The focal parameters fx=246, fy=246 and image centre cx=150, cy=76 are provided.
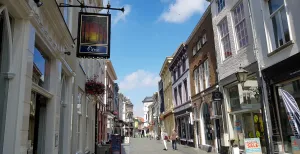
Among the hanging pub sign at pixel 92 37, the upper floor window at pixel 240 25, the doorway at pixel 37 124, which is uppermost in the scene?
the upper floor window at pixel 240 25

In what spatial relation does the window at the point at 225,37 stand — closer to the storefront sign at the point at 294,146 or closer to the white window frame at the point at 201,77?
the white window frame at the point at 201,77

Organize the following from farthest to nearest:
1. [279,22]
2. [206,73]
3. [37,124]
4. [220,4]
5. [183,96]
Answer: [183,96] → [206,73] → [220,4] → [279,22] → [37,124]

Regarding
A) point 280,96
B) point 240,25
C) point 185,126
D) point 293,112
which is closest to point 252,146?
point 293,112

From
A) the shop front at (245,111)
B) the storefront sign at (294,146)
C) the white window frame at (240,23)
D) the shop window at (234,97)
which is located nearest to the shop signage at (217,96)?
the shop front at (245,111)

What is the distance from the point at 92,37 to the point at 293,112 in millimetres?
6577

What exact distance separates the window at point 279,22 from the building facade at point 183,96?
40.0ft

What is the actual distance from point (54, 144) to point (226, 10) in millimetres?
10518

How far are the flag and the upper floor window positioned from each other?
12.6 feet

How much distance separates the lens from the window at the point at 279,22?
8398 mm

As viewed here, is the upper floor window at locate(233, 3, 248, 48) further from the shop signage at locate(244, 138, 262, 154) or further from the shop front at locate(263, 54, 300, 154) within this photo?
the shop signage at locate(244, 138, 262, 154)

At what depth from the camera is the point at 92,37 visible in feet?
23.1

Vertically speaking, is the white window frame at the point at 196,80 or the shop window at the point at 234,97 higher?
the white window frame at the point at 196,80

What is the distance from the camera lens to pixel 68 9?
8602mm

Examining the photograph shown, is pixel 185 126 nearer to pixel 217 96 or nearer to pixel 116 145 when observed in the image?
pixel 217 96
